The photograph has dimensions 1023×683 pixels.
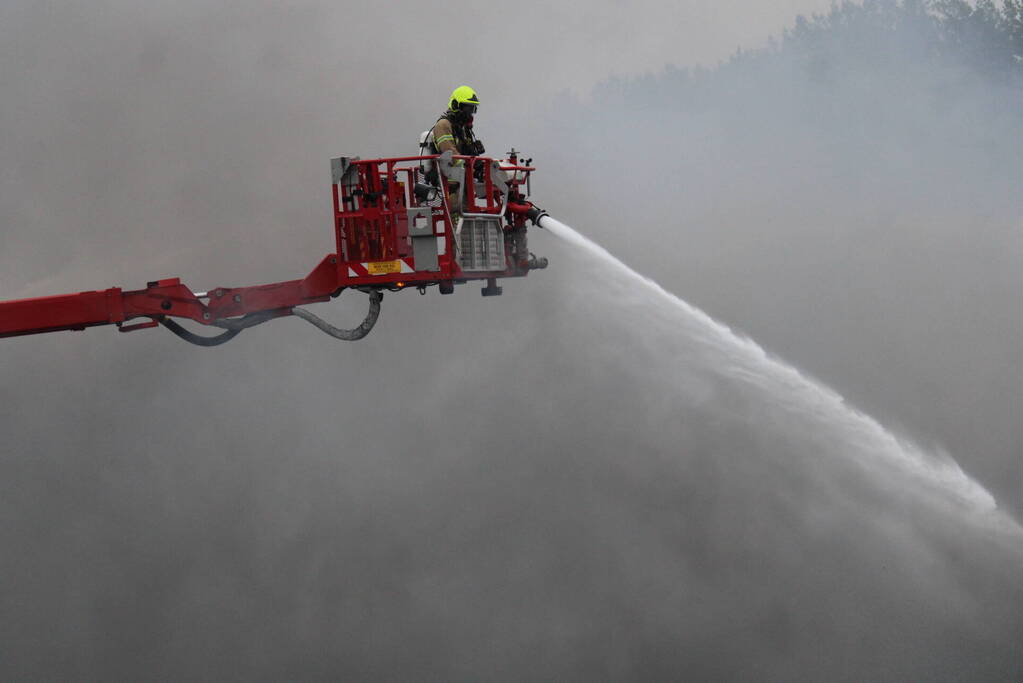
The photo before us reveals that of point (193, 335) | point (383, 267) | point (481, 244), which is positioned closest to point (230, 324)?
point (193, 335)

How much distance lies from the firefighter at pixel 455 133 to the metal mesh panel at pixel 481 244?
0.74ft

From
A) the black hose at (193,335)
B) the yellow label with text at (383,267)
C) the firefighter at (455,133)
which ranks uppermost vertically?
the firefighter at (455,133)

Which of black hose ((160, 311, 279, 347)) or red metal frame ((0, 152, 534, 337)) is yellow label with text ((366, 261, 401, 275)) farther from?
black hose ((160, 311, 279, 347))

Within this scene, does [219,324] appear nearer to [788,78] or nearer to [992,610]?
[992,610]

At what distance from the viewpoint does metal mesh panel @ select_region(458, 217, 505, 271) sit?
1217 cm

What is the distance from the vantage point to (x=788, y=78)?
29875mm

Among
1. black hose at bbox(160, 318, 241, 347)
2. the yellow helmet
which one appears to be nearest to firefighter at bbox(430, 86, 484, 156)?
the yellow helmet

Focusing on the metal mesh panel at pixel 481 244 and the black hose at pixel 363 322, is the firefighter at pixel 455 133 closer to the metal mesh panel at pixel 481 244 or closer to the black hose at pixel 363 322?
the metal mesh panel at pixel 481 244

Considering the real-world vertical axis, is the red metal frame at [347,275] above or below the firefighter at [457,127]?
below

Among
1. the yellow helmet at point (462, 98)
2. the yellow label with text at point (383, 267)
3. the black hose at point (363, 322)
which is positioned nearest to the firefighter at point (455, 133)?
the yellow helmet at point (462, 98)

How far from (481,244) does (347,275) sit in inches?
53.7

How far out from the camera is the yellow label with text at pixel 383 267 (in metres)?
12.1

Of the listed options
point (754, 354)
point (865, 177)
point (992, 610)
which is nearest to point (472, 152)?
point (754, 354)

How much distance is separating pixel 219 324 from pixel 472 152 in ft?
10.2
